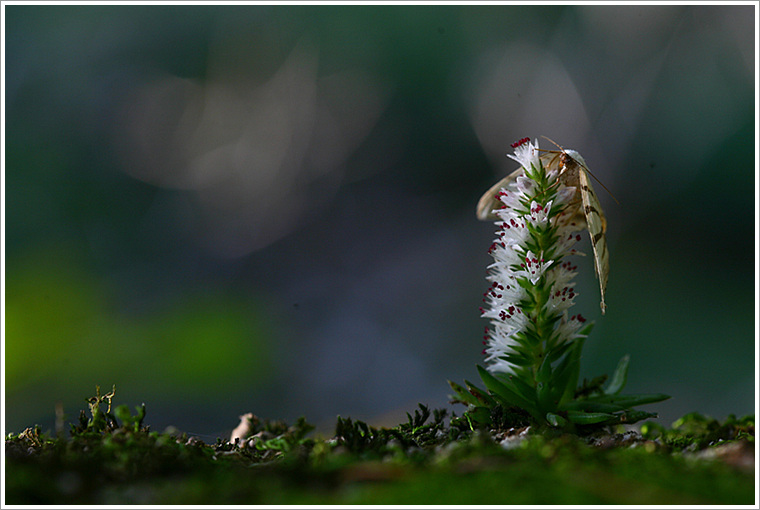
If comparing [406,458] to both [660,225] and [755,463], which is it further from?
[660,225]

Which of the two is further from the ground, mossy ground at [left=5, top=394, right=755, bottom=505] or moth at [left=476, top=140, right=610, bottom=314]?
moth at [left=476, top=140, right=610, bottom=314]

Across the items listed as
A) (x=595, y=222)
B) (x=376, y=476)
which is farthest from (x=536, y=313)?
(x=376, y=476)

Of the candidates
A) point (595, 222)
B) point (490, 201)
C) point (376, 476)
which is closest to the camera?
point (376, 476)

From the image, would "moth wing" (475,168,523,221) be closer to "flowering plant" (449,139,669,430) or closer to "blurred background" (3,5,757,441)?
"flowering plant" (449,139,669,430)

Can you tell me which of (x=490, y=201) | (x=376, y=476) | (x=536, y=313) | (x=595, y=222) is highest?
(x=490, y=201)

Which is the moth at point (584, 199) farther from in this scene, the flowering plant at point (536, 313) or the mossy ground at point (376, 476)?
the mossy ground at point (376, 476)

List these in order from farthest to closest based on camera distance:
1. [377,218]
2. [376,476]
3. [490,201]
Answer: [377,218] < [490,201] < [376,476]

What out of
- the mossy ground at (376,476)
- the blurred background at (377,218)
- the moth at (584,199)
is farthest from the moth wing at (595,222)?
the blurred background at (377,218)

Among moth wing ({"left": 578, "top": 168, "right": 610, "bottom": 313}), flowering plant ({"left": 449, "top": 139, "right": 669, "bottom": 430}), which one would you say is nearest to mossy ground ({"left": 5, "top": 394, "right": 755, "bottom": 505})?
flowering plant ({"left": 449, "top": 139, "right": 669, "bottom": 430})

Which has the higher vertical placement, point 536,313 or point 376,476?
point 536,313

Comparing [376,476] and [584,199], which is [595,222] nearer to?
[584,199]
